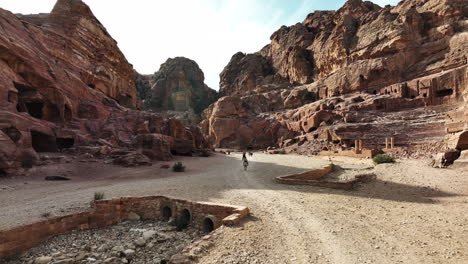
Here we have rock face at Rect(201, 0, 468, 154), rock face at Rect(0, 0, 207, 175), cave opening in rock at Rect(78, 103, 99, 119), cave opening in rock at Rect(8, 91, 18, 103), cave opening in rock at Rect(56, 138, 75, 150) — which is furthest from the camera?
rock face at Rect(201, 0, 468, 154)

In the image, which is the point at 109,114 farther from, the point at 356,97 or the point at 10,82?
the point at 356,97

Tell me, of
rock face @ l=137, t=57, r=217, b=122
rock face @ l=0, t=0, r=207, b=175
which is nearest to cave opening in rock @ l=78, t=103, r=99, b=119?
rock face @ l=0, t=0, r=207, b=175

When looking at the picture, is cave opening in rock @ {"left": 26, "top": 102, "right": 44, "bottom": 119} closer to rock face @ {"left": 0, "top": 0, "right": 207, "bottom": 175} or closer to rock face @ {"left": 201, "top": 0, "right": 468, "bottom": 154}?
rock face @ {"left": 0, "top": 0, "right": 207, "bottom": 175}

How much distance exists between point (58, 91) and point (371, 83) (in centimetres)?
5370

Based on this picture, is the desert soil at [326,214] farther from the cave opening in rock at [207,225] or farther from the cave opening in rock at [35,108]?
the cave opening in rock at [35,108]

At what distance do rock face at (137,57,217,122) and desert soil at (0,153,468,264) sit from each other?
7418cm

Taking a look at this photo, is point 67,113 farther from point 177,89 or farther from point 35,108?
point 177,89

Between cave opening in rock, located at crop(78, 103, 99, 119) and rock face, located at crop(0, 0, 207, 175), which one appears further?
cave opening in rock, located at crop(78, 103, 99, 119)

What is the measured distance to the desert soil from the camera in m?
5.18

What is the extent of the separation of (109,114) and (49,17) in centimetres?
1870

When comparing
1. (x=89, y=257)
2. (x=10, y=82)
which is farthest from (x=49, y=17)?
(x=89, y=257)

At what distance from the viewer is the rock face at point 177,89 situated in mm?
87312

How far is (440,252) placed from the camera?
5.06 m

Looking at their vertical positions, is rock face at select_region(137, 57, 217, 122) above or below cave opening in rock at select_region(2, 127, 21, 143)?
above
